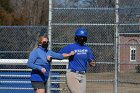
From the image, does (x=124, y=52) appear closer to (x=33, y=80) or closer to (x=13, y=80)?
(x=13, y=80)

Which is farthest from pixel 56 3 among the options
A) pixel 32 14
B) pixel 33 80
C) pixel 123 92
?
pixel 32 14

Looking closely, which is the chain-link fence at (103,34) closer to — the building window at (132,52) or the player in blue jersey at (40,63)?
the building window at (132,52)

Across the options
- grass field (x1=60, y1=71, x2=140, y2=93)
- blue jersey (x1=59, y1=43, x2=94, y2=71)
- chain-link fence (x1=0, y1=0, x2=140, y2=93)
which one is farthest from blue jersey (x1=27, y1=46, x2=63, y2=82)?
grass field (x1=60, y1=71, x2=140, y2=93)

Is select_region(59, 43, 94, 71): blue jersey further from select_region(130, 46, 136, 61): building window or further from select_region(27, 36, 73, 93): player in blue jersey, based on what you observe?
select_region(130, 46, 136, 61): building window

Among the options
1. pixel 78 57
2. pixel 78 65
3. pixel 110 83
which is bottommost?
pixel 110 83

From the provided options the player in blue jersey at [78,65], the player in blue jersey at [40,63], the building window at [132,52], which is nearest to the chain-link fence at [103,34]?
the building window at [132,52]

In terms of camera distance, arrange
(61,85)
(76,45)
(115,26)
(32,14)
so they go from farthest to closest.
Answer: (32,14), (61,85), (115,26), (76,45)

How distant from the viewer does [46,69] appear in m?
10.6

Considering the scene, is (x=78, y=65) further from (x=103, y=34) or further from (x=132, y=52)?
(x=132, y=52)

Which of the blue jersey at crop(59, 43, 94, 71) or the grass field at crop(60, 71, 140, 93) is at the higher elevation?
the blue jersey at crop(59, 43, 94, 71)

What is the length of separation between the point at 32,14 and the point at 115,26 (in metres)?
20.9

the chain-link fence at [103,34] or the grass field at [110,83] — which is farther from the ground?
the chain-link fence at [103,34]

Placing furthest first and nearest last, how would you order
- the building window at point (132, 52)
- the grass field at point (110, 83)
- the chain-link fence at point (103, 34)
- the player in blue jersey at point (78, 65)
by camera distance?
the grass field at point (110, 83)
the building window at point (132, 52)
the chain-link fence at point (103, 34)
the player in blue jersey at point (78, 65)

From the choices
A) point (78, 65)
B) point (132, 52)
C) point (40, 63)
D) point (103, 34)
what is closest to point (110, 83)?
point (132, 52)
